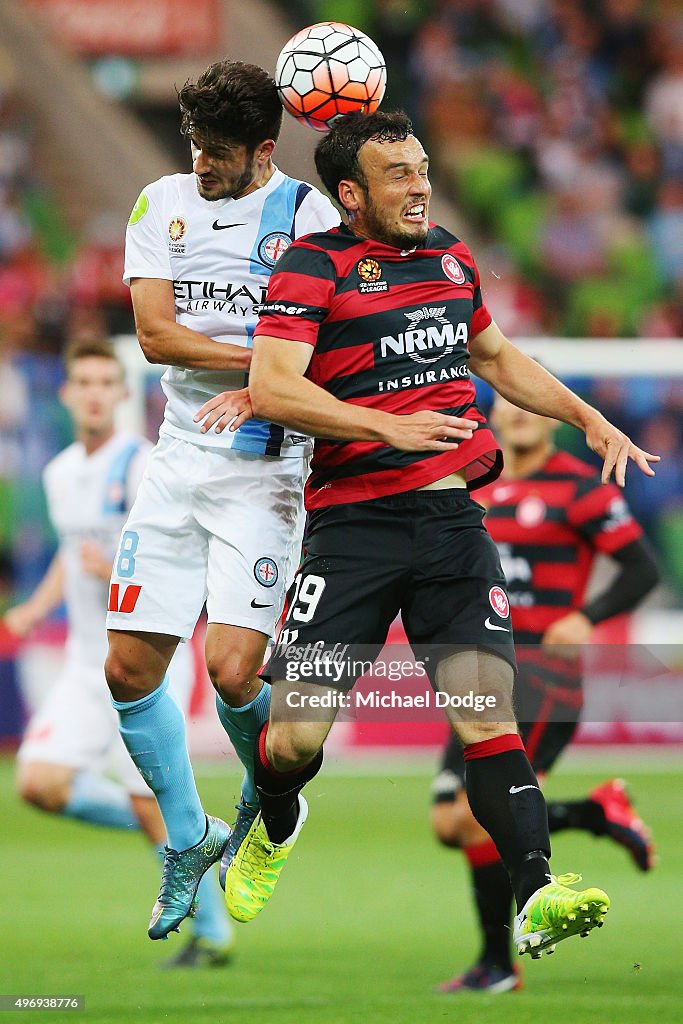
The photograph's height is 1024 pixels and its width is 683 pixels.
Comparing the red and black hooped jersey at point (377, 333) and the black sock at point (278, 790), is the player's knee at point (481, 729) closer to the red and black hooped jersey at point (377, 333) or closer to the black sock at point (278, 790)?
the black sock at point (278, 790)

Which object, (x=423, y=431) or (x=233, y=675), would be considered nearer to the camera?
(x=423, y=431)

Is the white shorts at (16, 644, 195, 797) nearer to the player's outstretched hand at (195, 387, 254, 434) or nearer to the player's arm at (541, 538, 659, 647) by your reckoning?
the player's arm at (541, 538, 659, 647)

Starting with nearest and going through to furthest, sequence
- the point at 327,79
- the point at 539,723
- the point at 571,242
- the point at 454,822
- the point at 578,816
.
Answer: the point at 327,79 < the point at 454,822 < the point at 539,723 < the point at 578,816 < the point at 571,242

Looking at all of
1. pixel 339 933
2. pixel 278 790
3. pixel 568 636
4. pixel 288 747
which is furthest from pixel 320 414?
pixel 339 933

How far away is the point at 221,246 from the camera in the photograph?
511cm

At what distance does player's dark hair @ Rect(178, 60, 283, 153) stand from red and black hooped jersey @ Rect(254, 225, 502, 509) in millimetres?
447

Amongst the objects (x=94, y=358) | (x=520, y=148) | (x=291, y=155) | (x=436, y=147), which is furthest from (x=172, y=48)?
(x=291, y=155)

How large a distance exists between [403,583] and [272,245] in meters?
1.17

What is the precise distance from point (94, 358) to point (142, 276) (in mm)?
2716

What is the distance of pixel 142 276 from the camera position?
5.09m

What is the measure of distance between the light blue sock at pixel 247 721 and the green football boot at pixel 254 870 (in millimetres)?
182

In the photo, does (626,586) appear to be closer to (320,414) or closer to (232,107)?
(320,414)

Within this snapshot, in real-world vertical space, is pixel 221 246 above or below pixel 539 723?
above

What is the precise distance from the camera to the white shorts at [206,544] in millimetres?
5066
